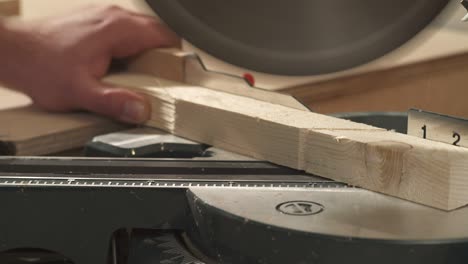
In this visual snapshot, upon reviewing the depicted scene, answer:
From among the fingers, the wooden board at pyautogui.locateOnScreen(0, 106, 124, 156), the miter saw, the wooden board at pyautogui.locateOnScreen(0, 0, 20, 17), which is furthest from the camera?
the wooden board at pyautogui.locateOnScreen(0, 0, 20, 17)

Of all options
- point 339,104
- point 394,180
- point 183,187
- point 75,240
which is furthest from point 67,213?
point 339,104

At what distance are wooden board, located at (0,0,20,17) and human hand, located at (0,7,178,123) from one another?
351 mm

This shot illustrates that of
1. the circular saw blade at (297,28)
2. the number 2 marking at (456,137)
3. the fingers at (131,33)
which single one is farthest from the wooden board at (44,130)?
the number 2 marking at (456,137)

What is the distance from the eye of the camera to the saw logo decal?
3.09 ft

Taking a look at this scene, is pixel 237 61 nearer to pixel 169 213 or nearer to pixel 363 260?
pixel 169 213

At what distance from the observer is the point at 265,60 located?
108cm

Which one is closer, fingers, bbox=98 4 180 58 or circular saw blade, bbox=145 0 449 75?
circular saw blade, bbox=145 0 449 75

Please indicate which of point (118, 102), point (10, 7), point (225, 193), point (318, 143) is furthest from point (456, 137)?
point (10, 7)

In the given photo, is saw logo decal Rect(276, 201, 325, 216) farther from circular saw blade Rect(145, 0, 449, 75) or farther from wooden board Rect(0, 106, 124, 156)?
wooden board Rect(0, 106, 124, 156)

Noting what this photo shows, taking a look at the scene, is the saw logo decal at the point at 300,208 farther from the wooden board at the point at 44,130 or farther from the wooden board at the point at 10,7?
the wooden board at the point at 10,7

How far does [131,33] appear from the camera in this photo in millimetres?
1400

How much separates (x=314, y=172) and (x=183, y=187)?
0.55 ft

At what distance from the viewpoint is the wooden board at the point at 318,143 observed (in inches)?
Answer: 38.0

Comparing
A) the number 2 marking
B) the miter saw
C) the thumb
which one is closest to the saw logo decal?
the miter saw
